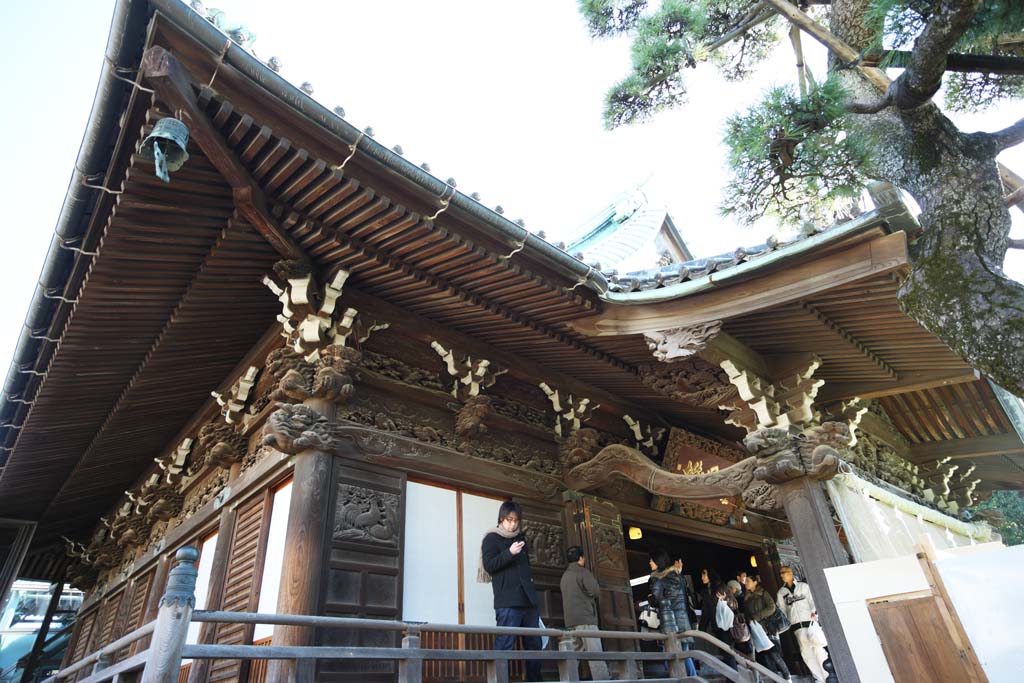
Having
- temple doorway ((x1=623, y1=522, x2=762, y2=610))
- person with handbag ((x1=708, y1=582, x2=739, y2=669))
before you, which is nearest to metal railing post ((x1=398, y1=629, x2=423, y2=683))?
person with handbag ((x1=708, y1=582, x2=739, y2=669))

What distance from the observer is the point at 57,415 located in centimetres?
761

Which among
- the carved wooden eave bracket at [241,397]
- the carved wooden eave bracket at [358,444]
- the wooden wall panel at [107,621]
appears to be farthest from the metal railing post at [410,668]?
the wooden wall panel at [107,621]

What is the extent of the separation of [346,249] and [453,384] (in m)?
2.10

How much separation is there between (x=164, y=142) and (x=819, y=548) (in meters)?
6.17

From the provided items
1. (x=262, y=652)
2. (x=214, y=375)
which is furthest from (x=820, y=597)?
(x=214, y=375)

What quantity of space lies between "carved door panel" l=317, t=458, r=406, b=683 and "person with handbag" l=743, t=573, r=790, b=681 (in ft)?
19.9

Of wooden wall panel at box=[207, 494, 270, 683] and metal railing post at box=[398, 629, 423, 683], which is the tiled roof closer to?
metal railing post at box=[398, 629, 423, 683]

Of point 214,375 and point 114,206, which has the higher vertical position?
point 214,375

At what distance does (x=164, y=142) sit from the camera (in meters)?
3.48

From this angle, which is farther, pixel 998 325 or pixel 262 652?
pixel 262 652

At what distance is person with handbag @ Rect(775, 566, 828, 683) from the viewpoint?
26.5 ft

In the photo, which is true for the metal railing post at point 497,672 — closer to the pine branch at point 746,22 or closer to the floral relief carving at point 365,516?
the floral relief carving at point 365,516

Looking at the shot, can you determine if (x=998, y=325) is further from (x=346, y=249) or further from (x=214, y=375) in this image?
(x=214, y=375)

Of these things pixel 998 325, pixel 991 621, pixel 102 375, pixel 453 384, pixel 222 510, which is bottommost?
pixel 991 621
